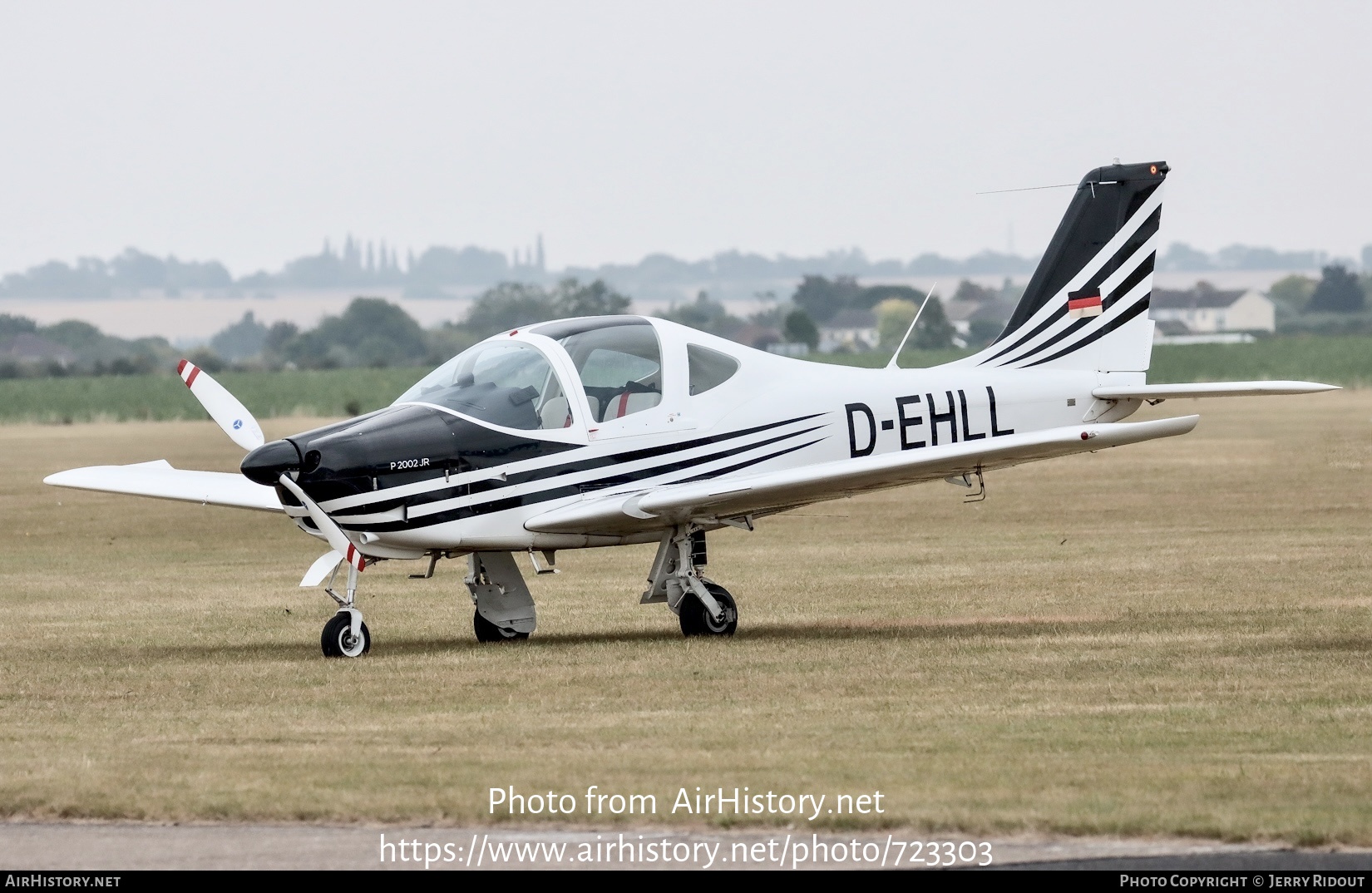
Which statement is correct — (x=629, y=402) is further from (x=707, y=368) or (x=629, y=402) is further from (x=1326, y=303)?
(x=1326, y=303)

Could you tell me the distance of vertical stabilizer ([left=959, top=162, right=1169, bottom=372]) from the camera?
50.1ft

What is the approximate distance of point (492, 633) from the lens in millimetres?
13805

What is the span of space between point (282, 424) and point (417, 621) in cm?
4416

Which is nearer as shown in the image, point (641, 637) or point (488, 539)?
point (488, 539)

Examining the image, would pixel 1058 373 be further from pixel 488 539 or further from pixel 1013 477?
pixel 1013 477

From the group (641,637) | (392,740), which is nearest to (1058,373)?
(641,637)

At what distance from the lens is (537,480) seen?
12.8m

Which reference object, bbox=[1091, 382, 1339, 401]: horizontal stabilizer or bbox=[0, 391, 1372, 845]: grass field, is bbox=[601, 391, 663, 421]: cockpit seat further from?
bbox=[1091, 382, 1339, 401]: horizontal stabilizer

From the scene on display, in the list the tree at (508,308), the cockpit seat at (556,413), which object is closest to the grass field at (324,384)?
the tree at (508,308)

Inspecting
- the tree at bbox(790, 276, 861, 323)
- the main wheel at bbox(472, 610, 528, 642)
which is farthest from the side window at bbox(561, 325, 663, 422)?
the tree at bbox(790, 276, 861, 323)

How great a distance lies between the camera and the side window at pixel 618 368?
1310 cm

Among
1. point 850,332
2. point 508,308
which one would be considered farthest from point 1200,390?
point 850,332

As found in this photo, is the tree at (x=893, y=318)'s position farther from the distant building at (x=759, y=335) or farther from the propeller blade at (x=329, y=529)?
the propeller blade at (x=329, y=529)

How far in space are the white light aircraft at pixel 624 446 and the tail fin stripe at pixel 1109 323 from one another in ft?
0.11
